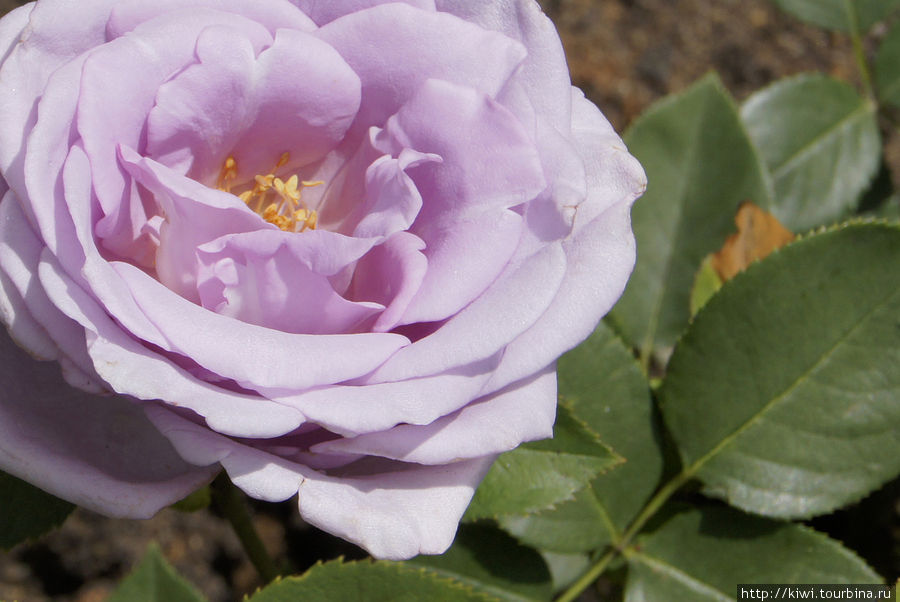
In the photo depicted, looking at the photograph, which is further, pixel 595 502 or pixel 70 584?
pixel 70 584

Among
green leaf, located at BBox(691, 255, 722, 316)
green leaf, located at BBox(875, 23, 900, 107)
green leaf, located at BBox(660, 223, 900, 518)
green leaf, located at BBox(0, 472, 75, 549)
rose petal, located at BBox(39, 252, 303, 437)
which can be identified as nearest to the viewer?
rose petal, located at BBox(39, 252, 303, 437)

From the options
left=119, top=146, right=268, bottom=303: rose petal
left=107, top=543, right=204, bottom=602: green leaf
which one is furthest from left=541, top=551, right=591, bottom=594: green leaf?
left=119, top=146, right=268, bottom=303: rose petal

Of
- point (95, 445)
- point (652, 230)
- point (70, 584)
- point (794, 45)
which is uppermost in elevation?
point (95, 445)

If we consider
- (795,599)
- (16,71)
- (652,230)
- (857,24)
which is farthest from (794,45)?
(16,71)

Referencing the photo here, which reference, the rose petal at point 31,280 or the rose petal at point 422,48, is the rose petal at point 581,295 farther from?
the rose petal at point 31,280

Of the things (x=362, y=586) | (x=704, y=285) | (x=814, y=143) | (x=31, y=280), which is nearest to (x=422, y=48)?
(x=31, y=280)

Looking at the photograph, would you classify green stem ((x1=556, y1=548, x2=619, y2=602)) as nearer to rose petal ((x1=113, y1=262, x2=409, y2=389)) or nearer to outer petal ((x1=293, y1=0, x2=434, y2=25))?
rose petal ((x1=113, y1=262, x2=409, y2=389))

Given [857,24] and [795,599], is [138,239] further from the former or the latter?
[857,24]

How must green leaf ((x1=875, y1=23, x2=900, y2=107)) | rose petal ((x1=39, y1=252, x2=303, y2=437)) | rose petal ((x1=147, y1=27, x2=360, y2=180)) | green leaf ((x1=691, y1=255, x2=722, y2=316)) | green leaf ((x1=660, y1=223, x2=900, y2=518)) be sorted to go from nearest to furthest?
rose petal ((x1=39, y1=252, x2=303, y2=437)) < rose petal ((x1=147, y1=27, x2=360, y2=180)) < green leaf ((x1=660, y1=223, x2=900, y2=518)) < green leaf ((x1=691, y1=255, x2=722, y2=316)) < green leaf ((x1=875, y1=23, x2=900, y2=107))
